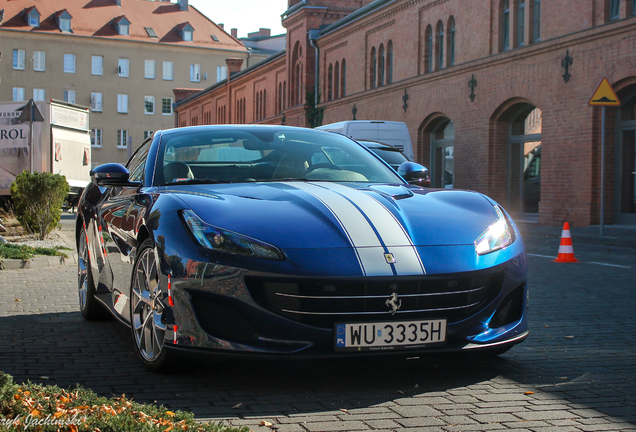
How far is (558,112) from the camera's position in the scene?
68.7 ft

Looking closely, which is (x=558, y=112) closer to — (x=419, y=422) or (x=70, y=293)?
(x=70, y=293)

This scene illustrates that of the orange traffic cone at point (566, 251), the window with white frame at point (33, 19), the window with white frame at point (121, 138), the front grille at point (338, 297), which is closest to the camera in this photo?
the front grille at point (338, 297)

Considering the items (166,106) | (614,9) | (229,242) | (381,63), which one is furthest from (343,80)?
(166,106)

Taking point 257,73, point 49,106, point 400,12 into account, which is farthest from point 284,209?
point 257,73

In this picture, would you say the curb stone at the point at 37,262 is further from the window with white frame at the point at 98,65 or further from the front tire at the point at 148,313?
the window with white frame at the point at 98,65

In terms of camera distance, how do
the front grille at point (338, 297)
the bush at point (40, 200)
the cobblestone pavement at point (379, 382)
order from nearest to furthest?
the cobblestone pavement at point (379, 382)
the front grille at point (338, 297)
the bush at point (40, 200)

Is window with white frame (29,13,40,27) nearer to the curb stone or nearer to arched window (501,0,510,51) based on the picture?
arched window (501,0,510,51)

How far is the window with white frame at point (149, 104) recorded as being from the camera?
7700 cm

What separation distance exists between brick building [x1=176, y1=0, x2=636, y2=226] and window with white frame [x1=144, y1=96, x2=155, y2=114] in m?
42.9

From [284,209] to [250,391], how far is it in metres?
0.91

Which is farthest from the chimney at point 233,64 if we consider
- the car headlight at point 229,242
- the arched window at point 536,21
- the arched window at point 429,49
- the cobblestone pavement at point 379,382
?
the car headlight at point 229,242

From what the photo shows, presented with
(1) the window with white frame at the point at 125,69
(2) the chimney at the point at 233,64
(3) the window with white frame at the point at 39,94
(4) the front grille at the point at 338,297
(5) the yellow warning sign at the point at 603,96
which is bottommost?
(4) the front grille at the point at 338,297

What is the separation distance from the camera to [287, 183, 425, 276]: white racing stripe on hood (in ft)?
12.1

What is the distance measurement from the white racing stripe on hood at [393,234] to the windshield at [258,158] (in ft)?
2.68
